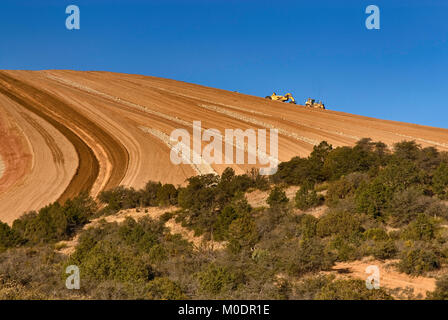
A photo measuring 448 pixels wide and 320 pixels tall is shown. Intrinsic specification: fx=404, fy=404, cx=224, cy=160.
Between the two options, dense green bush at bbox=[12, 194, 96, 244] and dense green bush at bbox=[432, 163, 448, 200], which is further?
dense green bush at bbox=[12, 194, 96, 244]

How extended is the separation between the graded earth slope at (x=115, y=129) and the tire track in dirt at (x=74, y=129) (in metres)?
0.10

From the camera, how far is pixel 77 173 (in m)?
36.5

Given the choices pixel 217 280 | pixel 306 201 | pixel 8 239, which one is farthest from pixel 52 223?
pixel 217 280

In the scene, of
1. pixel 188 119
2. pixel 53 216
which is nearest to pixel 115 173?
pixel 53 216

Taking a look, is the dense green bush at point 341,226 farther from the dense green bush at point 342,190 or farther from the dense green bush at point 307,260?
the dense green bush at point 342,190

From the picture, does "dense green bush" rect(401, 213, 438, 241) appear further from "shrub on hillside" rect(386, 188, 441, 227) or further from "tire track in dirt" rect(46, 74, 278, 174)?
"tire track in dirt" rect(46, 74, 278, 174)

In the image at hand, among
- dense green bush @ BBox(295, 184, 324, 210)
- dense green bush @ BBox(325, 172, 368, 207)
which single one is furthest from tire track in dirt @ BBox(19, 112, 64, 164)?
Answer: dense green bush @ BBox(325, 172, 368, 207)

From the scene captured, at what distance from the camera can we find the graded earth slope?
116 feet

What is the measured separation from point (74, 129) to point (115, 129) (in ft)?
15.6

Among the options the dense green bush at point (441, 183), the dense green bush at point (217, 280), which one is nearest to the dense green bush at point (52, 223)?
the dense green bush at point (217, 280)

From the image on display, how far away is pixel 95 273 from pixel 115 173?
82.3 ft

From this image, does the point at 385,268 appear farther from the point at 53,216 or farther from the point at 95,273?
the point at 53,216

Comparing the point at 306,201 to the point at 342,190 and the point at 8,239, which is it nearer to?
the point at 342,190

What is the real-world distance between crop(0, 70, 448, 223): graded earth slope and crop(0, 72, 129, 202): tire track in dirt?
0.10 m
